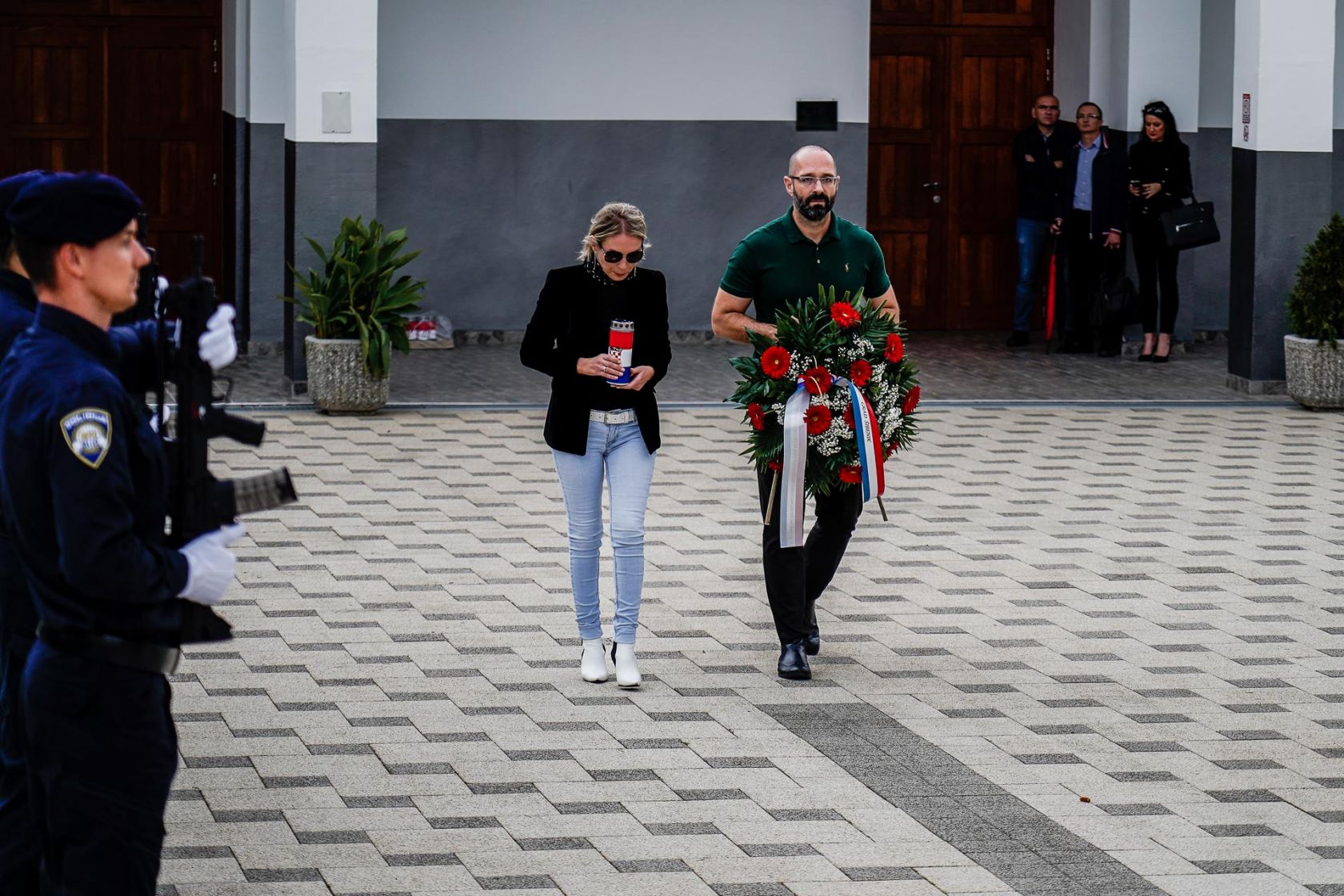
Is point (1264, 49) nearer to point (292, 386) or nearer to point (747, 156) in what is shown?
point (747, 156)

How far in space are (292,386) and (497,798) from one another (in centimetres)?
828

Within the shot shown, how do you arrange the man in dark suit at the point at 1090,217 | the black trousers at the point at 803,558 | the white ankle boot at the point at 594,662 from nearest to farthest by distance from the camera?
the white ankle boot at the point at 594,662 < the black trousers at the point at 803,558 < the man in dark suit at the point at 1090,217

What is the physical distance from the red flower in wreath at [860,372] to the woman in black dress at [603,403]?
2.26 feet

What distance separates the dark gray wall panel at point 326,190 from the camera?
1388cm

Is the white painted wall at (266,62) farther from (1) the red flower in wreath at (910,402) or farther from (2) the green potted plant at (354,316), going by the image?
(1) the red flower in wreath at (910,402)

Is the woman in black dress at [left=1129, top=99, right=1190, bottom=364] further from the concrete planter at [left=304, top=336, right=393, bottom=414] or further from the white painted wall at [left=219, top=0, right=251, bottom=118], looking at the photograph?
the white painted wall at [left=219, top=0, right=251, bottom=118]

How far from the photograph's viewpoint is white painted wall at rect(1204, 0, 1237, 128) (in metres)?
17.0

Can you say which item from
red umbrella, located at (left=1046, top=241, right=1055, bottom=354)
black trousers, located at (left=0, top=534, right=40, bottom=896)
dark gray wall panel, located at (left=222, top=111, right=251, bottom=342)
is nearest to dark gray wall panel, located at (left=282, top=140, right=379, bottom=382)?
dark gray wall panel, located at (left=222, top=111, right=251, bottom=342)

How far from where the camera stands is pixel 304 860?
5.64 metres

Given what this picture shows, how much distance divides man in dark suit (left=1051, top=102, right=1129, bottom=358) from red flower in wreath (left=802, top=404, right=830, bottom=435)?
30.8 feet

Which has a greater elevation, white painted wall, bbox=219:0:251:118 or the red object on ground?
white painted wall, bbox=219:0:251:118

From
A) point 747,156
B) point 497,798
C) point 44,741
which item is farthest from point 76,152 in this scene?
point 44,741

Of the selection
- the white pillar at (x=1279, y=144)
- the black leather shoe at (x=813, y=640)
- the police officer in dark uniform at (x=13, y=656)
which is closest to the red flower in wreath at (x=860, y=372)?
the black leather shoe at (x=813, y=640)

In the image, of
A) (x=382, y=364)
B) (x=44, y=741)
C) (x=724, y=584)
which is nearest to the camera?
(x=44, y=741)
